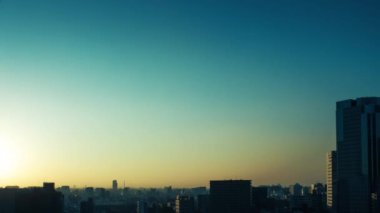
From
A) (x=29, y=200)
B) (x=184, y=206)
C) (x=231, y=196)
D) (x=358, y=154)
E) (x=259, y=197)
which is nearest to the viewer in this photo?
(x=29, y=200)

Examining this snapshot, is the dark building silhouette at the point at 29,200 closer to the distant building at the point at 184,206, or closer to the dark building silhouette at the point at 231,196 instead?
the dark building silhouette at the point at 231,196

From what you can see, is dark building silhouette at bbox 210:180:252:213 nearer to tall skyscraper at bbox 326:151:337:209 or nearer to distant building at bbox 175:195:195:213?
tall skyscraper at bbox 326:151:337:209

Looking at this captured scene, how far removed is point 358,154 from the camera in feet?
157

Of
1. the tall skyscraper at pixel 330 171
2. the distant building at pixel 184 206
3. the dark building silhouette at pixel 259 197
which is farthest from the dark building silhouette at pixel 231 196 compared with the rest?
the distant building at pixel 184 206

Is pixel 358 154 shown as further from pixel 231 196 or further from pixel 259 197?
pixel 259 197

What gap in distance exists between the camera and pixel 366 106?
158ft

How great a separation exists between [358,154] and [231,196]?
16.5 m

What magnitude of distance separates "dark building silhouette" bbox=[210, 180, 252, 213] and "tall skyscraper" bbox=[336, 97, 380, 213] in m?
13.5

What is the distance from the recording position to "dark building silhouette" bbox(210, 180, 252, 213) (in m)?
60.3

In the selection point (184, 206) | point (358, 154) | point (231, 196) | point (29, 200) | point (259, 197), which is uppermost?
point (358, 154)

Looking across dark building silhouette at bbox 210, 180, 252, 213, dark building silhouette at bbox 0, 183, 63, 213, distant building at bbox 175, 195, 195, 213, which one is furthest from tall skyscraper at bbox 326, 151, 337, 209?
dark building silhouette at bbox 0, 183, 63, 213

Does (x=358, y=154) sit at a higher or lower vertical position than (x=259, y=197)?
higher

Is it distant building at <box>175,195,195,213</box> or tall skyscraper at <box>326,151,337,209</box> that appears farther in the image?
distant building at <box>175,195,195,213</box>

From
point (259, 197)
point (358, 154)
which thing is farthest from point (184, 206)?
point (358, 154)
